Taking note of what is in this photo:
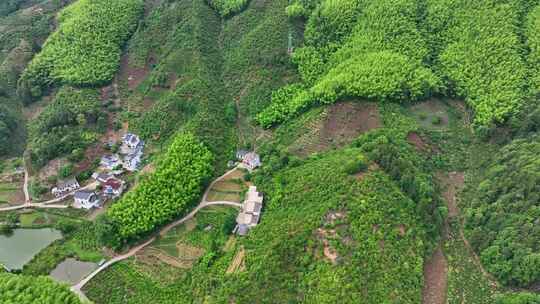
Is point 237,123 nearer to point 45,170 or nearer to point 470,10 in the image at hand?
point 45,170

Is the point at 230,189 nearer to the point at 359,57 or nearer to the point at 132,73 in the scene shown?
the point at 359,57

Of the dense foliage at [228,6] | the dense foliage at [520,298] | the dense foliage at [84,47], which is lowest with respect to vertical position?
the dense foliage at [520,298]

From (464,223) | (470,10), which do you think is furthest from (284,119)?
(470,10)

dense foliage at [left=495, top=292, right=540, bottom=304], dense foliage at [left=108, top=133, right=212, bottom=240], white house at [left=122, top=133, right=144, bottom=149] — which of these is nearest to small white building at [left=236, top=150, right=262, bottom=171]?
dense foliage at [left=108, top=133, right=212, bottom=240]

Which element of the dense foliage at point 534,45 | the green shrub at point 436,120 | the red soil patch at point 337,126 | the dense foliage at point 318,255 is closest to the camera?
the dense foliage at point 318,255

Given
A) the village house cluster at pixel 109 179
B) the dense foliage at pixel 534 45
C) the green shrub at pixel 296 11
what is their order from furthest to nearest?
the green shrub at pixel 296 11 < the dense foliage at pixel 534 45 < the village house cluster at pixel 109 179

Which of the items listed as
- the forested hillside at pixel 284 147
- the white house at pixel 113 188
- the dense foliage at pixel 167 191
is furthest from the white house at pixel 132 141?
the white house at pixel 113 188

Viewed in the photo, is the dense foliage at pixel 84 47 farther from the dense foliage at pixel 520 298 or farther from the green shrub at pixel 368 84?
the dense foliage at pixel 520 298
